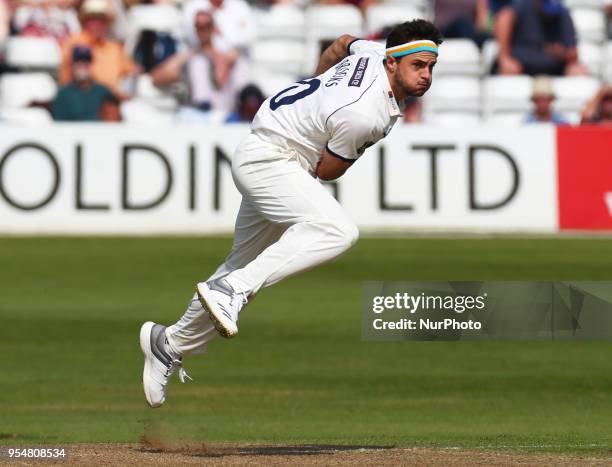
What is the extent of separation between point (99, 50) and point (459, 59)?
Answer: 14.1 ft

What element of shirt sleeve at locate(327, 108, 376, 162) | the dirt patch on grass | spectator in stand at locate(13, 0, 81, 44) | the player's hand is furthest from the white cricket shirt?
spectator in stand at locate(13, 0, 81, 44)

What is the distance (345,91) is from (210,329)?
4.80ft

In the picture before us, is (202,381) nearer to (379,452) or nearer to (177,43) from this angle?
(379,452)

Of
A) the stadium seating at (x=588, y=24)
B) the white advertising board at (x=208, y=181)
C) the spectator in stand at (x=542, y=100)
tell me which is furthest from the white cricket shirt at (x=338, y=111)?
the stadium seating at (x=588, y=24)

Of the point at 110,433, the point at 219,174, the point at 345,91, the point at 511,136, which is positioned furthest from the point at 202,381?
Result: the point at 511,136

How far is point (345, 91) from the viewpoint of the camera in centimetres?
746

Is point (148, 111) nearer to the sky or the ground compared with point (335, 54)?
nearer to the sky

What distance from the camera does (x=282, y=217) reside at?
7.68 m

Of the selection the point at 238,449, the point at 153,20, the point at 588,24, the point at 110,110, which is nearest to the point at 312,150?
the point at 238,449

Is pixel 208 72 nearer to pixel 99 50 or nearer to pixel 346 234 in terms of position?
pixel 99 50

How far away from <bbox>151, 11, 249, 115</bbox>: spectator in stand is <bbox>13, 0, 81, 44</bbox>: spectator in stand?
1.66 meters

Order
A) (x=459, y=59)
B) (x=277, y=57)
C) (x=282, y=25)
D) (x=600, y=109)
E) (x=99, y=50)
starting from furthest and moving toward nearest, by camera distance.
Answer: (x=282, y=25)
(x=277, y=57)
(x=459, y=59)
(x=99, y=50)
(x=600, y=109)

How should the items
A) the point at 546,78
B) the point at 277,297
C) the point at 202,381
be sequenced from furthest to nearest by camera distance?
1. the point at 546,78
2. the point at 277,297
3. the point at 202,381

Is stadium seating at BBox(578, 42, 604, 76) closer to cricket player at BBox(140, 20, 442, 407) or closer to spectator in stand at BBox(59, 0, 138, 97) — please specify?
spectator in stand at BBox(59, 0, 138, 97)
